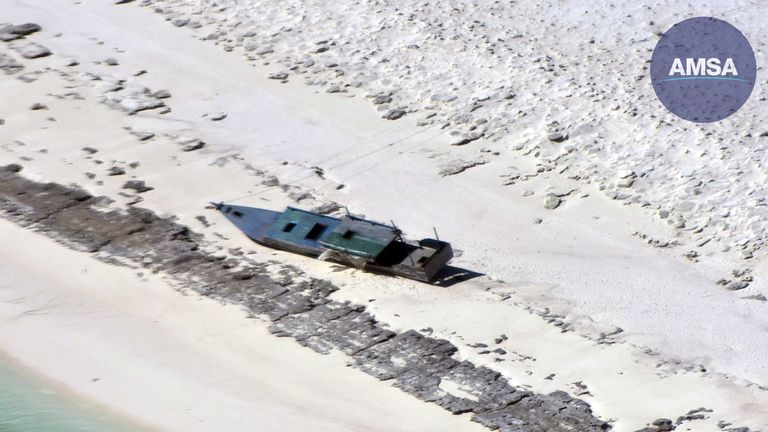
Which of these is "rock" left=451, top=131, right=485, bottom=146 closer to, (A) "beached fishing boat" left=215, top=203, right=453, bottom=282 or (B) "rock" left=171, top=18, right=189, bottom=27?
(A) "beached fishing boat" left=215, top=203, right=453, bottom=282

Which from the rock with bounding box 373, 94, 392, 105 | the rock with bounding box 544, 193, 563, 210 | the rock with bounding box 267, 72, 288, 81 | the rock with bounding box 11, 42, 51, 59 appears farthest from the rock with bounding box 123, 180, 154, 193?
the rock with bounding box 544, 193, 563, 210

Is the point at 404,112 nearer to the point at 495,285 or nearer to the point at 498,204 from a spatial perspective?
the point at 498,204

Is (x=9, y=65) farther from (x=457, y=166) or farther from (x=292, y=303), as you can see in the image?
(x=292, y=303)

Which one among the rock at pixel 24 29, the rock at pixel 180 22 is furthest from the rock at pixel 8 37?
the rock at pixel 180 22

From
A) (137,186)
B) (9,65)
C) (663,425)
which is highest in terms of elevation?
(663,425)

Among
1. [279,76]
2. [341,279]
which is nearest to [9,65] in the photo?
[279,76]

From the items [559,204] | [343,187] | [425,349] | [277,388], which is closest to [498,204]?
[559,204]
